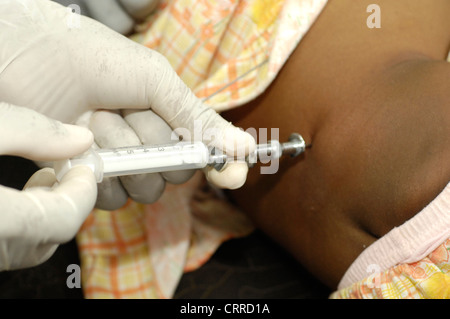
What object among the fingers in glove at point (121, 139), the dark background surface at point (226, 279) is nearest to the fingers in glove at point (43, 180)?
the fingers in glove at point (121, 139)

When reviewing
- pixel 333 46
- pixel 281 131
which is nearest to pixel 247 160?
pixel 281 131

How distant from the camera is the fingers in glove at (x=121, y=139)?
63cm

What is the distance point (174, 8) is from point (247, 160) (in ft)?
1.08

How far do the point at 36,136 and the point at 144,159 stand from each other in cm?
13

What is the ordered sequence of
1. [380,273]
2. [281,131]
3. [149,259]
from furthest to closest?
[149,259]
[281,131]
[380,273]

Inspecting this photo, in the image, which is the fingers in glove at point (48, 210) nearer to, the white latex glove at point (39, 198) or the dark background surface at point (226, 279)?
the white latex glove at point (39, 198)

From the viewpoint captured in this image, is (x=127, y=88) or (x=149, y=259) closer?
(x=127, y=88)

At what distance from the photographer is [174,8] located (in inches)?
30.2

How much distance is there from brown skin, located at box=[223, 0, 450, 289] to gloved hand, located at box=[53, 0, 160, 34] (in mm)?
234

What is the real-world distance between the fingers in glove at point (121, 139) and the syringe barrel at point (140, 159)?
90 millimetres

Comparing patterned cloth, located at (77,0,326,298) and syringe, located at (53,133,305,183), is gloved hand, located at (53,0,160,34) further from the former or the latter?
syringe, located at (53,133,305,183)

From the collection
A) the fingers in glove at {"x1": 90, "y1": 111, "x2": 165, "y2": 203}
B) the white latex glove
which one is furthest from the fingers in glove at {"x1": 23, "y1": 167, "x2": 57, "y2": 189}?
the fingers in glove at {"x1": 90, "y1": 111, "x2": 165, "y2": 203}

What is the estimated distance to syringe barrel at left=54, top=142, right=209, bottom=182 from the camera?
0.50 meters
